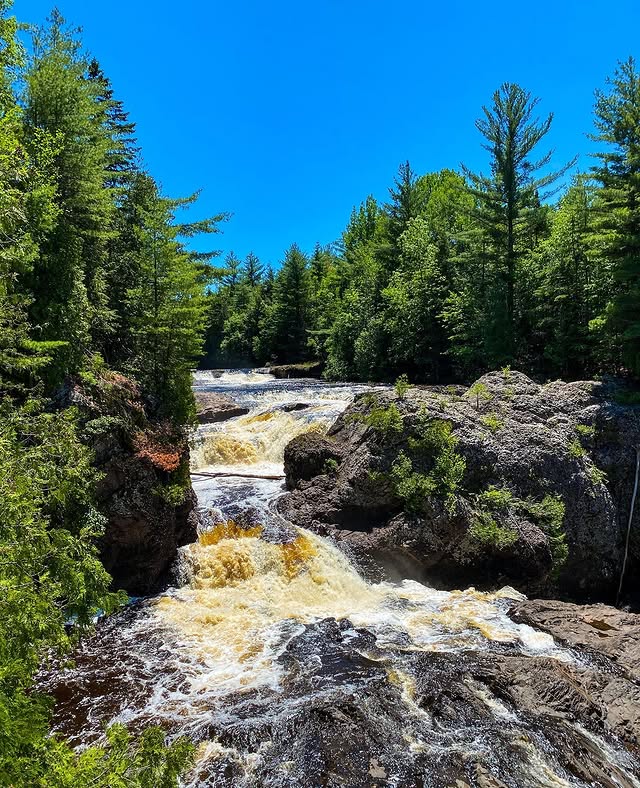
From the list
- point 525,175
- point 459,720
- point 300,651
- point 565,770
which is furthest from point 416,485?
point 525,175

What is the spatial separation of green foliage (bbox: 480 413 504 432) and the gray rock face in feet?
0.12

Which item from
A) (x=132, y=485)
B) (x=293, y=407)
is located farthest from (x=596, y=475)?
(x=293, y=407)

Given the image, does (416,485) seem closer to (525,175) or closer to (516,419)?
(516,419)

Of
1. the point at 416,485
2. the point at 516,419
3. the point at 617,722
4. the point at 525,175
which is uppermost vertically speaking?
the point at 525,175

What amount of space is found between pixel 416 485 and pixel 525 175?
18.4m

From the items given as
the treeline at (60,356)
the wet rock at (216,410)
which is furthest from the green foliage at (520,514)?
the wet rock at (216,410)

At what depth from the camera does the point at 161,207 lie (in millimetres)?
12438

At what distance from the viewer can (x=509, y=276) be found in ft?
77.8

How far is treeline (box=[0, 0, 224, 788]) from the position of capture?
9.89 ft

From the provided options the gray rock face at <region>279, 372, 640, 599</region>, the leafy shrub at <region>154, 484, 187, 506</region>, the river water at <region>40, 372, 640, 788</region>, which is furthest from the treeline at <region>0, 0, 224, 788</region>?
the gray rock face at <region>279, 372, 640, 599</region>

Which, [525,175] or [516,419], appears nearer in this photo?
[516,419]

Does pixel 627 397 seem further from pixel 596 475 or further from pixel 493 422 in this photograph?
pixel 493 422

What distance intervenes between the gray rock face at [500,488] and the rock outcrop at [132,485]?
3.14m

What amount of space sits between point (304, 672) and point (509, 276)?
69.3 ft
